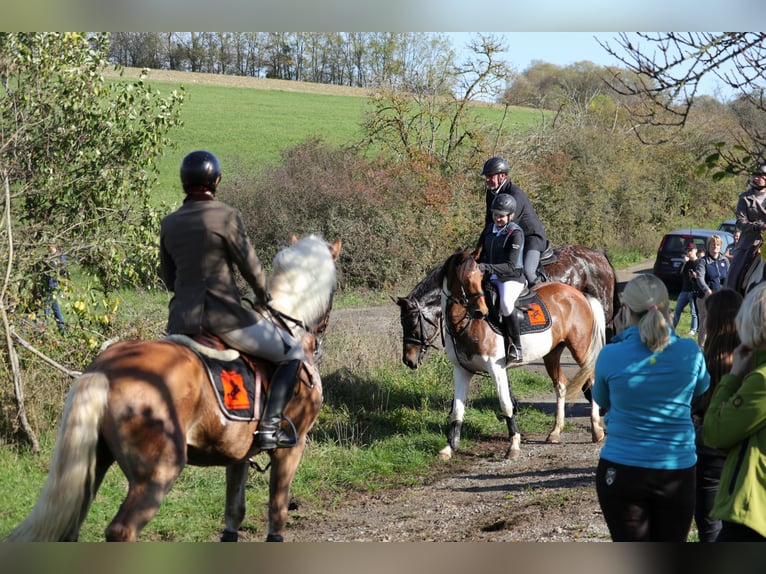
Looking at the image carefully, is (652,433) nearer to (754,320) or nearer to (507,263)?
(754,320)

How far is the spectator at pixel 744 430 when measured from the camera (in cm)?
372

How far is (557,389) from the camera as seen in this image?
1034cm

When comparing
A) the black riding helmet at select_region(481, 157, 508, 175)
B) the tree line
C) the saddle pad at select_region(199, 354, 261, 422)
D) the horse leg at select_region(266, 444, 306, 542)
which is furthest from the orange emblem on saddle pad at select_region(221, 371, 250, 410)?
the tree line

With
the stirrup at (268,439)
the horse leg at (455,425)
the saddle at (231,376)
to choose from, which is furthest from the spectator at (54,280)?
the horse leg at (455,425)

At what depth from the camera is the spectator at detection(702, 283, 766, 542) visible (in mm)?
3717

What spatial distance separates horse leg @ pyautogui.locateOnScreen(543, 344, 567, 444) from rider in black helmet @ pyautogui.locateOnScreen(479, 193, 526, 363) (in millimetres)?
1014

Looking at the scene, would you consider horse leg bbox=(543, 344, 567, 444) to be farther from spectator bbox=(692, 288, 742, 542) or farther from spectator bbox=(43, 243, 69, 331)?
spectator bbox=(43, 243, 69, 331)

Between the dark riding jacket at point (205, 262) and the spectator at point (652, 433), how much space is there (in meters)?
2.52

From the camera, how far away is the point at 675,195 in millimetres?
31125

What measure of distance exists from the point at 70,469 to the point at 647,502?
122 inches

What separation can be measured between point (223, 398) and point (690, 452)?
2834mm
